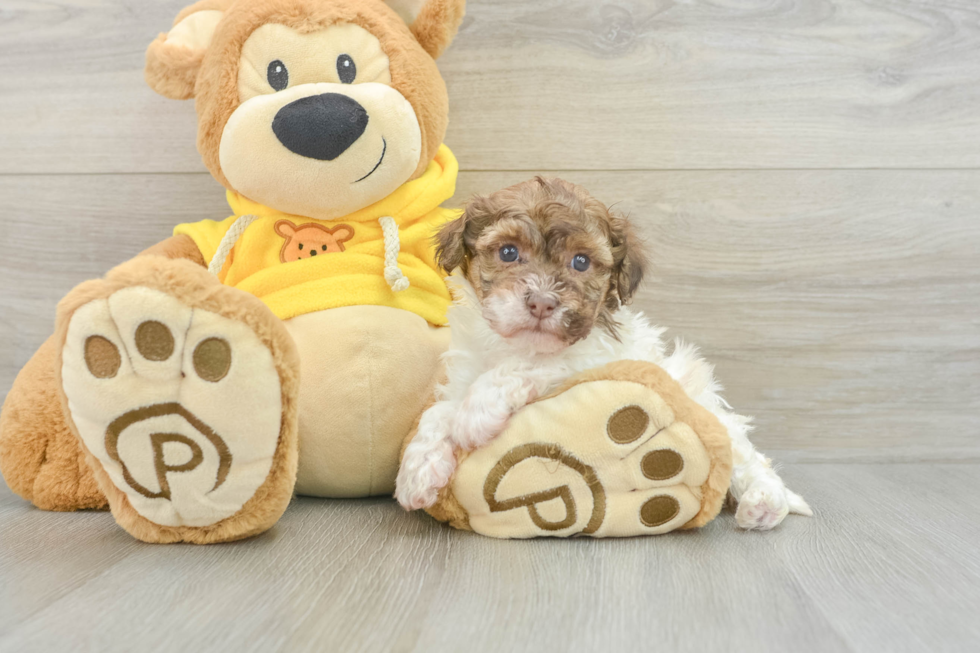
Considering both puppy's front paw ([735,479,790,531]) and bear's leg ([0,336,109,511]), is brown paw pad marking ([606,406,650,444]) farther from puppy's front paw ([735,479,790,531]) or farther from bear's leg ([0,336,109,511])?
bear's leg ([0,336,109,511])

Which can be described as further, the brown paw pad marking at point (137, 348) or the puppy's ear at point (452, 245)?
the puppy's ear at point (452, 245)

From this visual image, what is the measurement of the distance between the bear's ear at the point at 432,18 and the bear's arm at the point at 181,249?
0.64 meters

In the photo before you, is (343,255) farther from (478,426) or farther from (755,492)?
(755,492)

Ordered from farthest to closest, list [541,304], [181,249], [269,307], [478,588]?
1. [181,249]
2. [269,307]
3. [541,304]
4. [478,588]

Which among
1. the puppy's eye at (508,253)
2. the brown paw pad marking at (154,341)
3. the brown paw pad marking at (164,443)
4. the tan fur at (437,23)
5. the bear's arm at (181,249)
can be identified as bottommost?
the brown paw pad marking at (164,443)

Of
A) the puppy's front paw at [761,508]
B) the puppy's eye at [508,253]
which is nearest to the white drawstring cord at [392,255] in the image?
the puppy's eye at [508,253]

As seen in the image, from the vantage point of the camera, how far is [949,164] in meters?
1.72

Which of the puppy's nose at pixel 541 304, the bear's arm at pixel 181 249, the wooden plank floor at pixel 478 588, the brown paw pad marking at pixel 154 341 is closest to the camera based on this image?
the wooden plank floor at pixel 478 588

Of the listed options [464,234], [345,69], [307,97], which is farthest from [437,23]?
[464,234]

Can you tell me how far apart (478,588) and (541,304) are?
417 millimetres

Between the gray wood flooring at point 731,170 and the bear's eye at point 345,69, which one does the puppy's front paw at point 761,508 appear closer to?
the gray wood flooring at point 731,170

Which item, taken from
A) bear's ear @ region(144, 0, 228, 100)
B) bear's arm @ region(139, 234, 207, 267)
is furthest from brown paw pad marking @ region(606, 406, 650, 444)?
bear's ear @ region(144, 0, 228, 100)

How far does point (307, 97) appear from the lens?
48.9 inches

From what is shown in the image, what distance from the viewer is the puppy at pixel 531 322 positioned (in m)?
1.11
